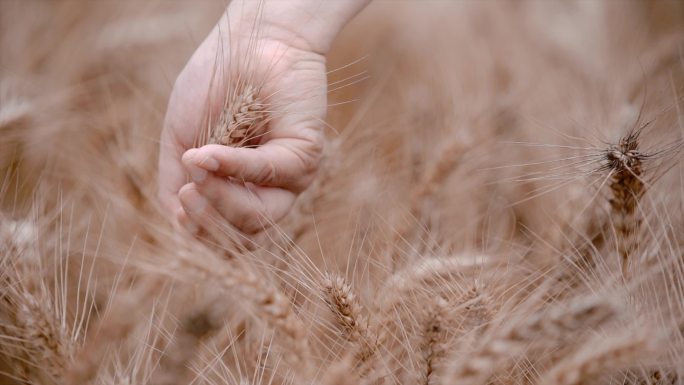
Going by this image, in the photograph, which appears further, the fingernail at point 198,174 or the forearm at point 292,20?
the forearm at point 292,20

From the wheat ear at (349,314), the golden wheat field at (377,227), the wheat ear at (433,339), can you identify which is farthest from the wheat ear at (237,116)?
the wheat ear at (433,339)

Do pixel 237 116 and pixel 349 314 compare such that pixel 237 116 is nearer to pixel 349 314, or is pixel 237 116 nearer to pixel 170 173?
pixel 170 173

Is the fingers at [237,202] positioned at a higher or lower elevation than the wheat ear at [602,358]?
higher

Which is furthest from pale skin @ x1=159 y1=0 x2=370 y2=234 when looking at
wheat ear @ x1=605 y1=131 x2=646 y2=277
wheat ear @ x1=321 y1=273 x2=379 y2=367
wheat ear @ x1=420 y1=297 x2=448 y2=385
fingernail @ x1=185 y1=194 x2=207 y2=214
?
wheat ear @ x1=605 y1=131 x2=646 y2=277

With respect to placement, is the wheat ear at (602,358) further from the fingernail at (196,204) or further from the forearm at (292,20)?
Answer: the forearm at (292,20)

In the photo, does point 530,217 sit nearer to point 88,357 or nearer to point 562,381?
point 562,381

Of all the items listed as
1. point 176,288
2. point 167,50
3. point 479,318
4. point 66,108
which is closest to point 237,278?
point 176,288

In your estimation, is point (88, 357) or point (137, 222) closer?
point (88, 357)
